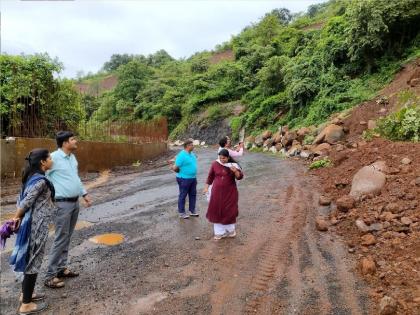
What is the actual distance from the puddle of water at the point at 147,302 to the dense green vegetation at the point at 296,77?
13.8m

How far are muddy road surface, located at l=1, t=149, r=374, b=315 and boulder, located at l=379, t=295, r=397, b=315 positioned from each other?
5.8 inches

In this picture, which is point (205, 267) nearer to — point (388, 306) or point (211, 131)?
point (388, 306)

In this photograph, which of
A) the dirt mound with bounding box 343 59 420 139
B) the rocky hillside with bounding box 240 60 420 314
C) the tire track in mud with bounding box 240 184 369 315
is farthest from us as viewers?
the dirt mound with bounding box 343 59 420 139

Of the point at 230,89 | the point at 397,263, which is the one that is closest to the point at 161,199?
the point at 397,263

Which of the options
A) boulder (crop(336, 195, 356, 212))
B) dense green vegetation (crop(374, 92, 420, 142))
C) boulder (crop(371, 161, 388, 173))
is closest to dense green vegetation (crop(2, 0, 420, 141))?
dense green vegetation (crop(374, 92, 420, 142))

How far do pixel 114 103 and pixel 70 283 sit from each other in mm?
44877

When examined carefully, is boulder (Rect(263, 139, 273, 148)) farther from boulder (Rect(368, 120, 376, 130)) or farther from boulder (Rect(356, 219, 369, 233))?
boulder (Rect(356, 219, 369, 233))

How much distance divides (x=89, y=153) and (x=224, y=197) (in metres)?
9.40

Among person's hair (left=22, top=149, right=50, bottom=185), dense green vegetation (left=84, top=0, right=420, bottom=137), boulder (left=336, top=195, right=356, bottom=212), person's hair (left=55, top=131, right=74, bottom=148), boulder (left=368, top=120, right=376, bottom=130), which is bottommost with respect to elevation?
boulder (left=336, top=195, right=356, bottom=212)

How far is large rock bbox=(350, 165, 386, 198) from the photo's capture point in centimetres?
752

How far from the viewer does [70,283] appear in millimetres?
4723

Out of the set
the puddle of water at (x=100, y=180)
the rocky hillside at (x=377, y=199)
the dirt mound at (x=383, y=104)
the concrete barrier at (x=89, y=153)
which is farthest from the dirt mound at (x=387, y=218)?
the concrete barrier at (x=89, y=153)

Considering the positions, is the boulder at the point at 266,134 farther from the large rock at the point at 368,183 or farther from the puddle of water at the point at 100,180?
the large rock at the point at 368,183

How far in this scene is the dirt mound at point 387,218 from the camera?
15.0 feet
